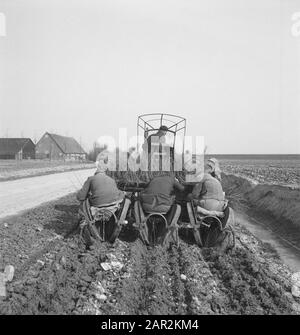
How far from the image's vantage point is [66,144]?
77.2 metres

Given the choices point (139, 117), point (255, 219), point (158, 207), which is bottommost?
point (255, 219)

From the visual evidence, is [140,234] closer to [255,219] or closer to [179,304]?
[179,304]

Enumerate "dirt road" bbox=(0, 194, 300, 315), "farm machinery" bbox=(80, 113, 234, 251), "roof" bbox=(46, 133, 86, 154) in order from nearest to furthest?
"dirt road" bbox=(0, 194, 300, 315), "farm machinery" bbox=(80, 113, 234, 251), "roof" bbox=(46, 133, 86, 154)

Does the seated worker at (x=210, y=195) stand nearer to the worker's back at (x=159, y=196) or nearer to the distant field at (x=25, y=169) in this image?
the worker's back at (x=159, y=196)

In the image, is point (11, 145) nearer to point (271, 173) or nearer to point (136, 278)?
point (271, 173)

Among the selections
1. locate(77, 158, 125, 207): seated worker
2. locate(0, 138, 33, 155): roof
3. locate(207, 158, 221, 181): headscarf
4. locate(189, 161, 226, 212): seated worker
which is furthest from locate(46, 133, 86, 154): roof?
locate(189, 161, 226, 212): seated worker

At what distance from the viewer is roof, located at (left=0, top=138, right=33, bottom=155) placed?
6778 cm

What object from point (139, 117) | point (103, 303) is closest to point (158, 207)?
point (103, 303)

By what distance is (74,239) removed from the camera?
8375mm

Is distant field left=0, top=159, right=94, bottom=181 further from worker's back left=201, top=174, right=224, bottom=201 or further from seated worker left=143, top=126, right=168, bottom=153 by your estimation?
worker's back left=201, top=174, right=224, bottom=201

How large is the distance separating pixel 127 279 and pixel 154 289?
0.69 metres

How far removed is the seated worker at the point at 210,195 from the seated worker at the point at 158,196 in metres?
0.44

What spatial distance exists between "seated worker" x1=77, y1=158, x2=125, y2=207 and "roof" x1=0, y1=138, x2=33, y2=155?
64.0m
